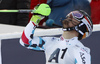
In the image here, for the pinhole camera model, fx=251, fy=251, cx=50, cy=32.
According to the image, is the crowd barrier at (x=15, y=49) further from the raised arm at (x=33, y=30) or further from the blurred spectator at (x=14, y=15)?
the blurred spectator at (x=14, y=15)

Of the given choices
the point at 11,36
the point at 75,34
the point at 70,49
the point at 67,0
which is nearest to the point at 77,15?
the point at 75,34

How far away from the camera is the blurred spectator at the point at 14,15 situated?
3.02 metres

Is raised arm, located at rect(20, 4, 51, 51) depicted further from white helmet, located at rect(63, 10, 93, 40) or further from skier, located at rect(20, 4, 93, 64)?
white helmet, located at rect(63, 10, 93, 40)

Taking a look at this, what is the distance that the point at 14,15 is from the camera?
10.2 feet

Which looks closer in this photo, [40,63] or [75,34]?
[75,34]

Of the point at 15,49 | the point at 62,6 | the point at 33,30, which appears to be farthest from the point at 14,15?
the point at 33,30

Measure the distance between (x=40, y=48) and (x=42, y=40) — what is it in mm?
66

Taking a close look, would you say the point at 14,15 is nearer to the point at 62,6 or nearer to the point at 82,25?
the point at 62,6

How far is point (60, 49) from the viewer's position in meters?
1.92

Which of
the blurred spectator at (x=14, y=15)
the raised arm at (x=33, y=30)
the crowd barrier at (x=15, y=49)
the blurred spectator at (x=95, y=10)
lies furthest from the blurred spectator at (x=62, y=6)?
the raised arm at (x=33, y=30)

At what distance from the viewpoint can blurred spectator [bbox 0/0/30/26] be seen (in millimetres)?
3023

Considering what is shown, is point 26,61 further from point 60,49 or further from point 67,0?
point 67,0

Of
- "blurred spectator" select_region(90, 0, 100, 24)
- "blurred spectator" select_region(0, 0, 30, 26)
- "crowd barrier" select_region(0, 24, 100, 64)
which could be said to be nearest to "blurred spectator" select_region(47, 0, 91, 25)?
"blurred spectator" select_region(90, 0, 100, 24)

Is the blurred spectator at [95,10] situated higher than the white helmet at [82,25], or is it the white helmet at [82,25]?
the blurred spectator at [95,10]
